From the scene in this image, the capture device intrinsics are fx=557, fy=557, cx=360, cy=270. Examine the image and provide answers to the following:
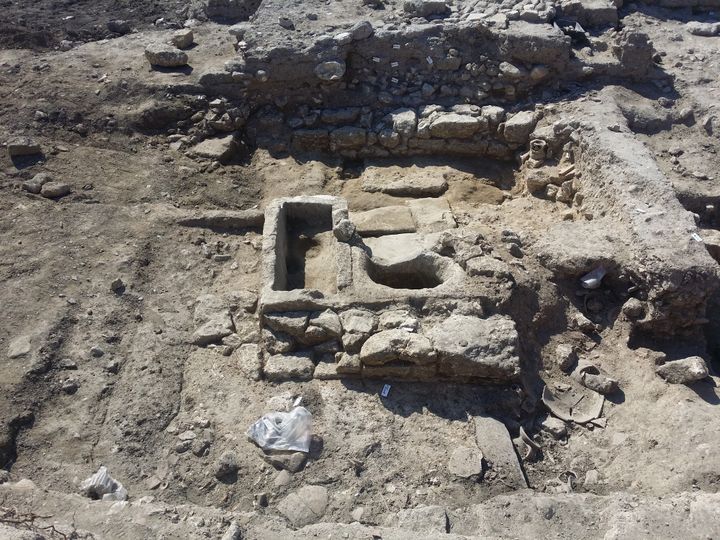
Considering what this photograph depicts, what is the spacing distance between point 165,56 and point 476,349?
523 cm

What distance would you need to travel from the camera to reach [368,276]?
428 centimetres

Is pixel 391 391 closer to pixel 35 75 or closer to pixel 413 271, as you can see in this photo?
pixel 413 271

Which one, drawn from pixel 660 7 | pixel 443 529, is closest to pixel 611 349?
pixel 443 529

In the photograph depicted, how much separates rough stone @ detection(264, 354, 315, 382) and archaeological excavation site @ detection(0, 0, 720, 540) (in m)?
0.03

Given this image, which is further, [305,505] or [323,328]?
[323,328]

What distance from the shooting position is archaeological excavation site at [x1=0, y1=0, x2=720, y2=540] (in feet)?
10.8

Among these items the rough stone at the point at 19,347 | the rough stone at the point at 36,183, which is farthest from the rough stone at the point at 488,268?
the rough stone at the point at 36,183

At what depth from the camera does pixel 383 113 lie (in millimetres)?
6426

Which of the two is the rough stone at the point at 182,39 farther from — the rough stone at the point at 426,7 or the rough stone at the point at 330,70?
the rough stone at the point at 426,7

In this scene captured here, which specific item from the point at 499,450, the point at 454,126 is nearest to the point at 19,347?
the point at 499,450

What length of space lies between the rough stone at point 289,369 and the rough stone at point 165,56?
4463 millimetres

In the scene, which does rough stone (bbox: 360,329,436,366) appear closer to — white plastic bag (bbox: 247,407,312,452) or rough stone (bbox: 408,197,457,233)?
white plastic bag (bbox: 247,407,312,452)

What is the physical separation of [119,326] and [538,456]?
124 inches

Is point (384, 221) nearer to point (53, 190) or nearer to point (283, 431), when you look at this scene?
point (283, 431)
